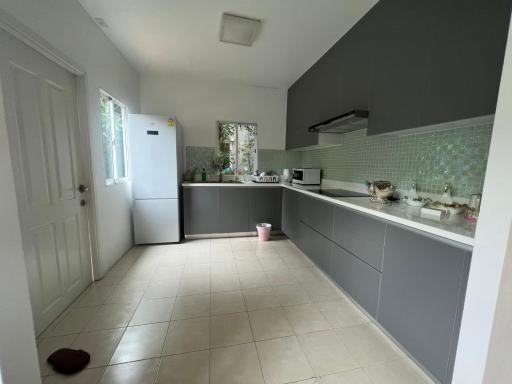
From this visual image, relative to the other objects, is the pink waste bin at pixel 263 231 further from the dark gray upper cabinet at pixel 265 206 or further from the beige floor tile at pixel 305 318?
the beige floor tile at pixel 305 318

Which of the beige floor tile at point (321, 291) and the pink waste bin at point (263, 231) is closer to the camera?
the beige floor tile at point (321, 291)

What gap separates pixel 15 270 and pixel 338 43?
9.98 ft

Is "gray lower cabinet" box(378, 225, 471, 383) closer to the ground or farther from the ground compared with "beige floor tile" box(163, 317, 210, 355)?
farther from the ground

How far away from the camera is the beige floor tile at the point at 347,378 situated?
1.18 m

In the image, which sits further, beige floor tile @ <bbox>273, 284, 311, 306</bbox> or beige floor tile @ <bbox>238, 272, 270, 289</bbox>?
beige floor tile @ <bbox>238, 272, 270, 289</bbox>

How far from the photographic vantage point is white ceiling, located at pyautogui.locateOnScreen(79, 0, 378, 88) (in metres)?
1.84

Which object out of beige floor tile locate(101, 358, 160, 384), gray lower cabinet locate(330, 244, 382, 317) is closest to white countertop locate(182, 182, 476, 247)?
gray lower cabinet locate(330, 244, 382, 317)

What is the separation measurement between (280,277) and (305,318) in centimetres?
62

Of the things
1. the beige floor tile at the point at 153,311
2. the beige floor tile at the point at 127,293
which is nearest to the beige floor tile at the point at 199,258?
the beige floor tile at the point at 127,293

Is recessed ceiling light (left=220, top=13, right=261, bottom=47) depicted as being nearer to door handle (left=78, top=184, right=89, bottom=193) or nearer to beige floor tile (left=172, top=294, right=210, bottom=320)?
door handle (left=78, top=184, right=89, bottom=193)

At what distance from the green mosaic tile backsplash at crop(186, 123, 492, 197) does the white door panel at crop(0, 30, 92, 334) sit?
285cm

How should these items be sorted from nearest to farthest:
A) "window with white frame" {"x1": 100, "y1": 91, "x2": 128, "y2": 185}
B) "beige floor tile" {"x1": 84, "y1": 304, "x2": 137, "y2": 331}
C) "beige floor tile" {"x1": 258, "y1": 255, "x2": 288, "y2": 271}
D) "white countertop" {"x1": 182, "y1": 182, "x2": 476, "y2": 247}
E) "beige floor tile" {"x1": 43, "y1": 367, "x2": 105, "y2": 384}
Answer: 1. "white countertop" {"x1": 182, "y1": 182, "x2": 476, "y2": 247}
2. "beige floor tile" {"x1": 43, "y1": 367, "x2": 105, "y2": 384}
3. "beige floor tile" {"x1": 84, "y1": 304, "x2": 137, "y2": 331}
4. "window with white frame" {"x1": 100, "y1": 91, "x2": 128, "y2": 185}
5. "beige floor tile" {"x1": 258, "y1": 255, "x2": 288, "y2": 271}

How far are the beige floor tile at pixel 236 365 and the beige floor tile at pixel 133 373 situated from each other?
1.09ft

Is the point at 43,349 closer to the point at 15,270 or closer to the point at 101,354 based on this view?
the point at 101,354
